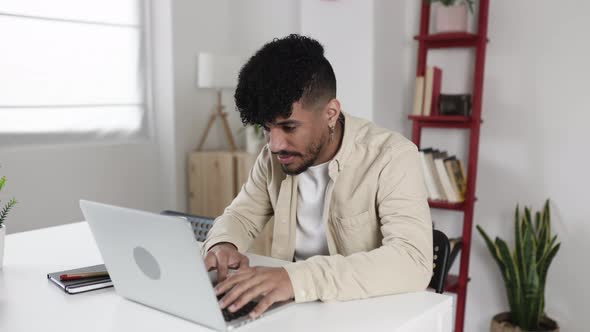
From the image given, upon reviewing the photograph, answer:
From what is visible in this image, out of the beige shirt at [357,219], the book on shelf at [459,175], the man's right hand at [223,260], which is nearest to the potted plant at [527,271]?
the book on shelf at [459,175]

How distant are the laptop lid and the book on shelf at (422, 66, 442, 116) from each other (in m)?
1.99

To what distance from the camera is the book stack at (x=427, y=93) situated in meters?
2.92

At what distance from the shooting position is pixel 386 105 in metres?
3.20

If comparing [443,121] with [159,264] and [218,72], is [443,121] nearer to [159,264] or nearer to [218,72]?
[218,72]

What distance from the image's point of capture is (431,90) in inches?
115

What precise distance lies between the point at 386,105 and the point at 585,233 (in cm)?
113

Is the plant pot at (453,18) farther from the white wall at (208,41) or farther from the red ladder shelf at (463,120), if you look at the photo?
the white wall at (208,41)

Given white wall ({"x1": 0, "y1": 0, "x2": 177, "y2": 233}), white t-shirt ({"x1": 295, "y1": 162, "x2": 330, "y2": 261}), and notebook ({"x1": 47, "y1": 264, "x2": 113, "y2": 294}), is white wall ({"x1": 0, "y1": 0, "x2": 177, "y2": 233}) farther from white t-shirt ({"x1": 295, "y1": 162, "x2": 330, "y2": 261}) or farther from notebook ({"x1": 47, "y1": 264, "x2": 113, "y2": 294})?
white t-shirt ({"x1": 295, "y1": 162, "x2": 330, "y2": 261})

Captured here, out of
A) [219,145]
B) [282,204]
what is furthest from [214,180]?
[282,204]

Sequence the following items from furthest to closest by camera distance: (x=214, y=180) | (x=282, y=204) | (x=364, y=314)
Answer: (x=214, y=180)
(x=282, y=204)
(x=364, y=314)

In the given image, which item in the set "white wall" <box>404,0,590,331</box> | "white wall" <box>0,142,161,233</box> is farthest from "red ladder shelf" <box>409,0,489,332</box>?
"white wall" <box>0,142,161,233</box>

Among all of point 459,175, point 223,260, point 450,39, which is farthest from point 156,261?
point 450,39

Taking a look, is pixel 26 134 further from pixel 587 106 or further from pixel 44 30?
pixel 587 106

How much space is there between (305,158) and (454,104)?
61.3 inches
